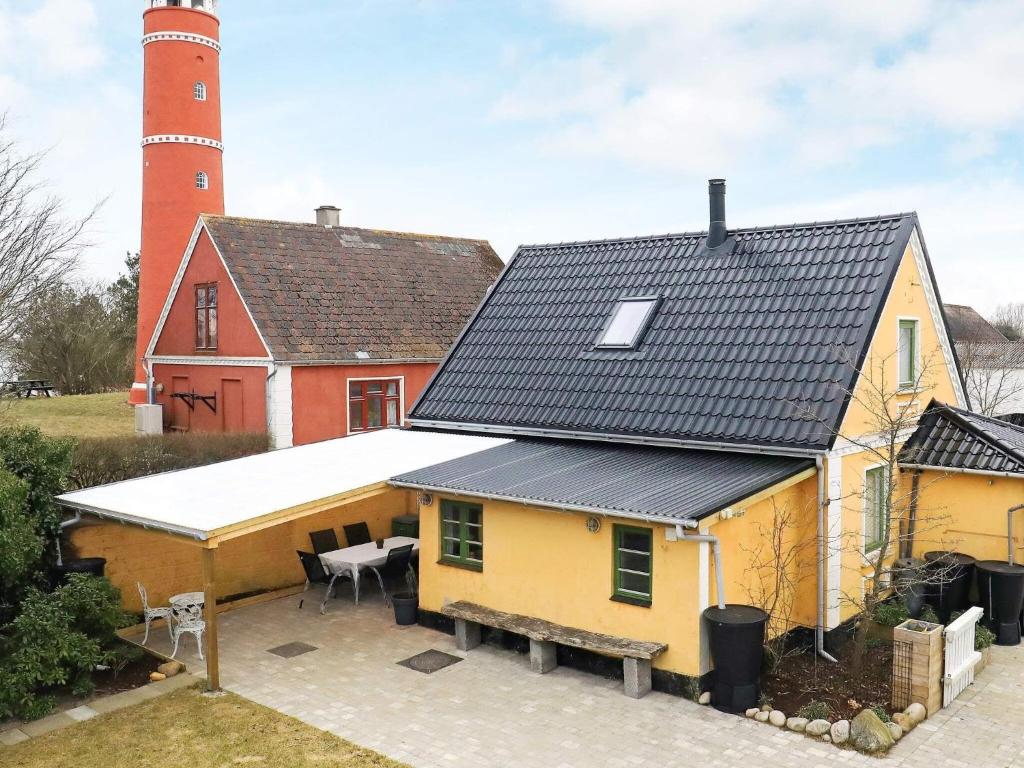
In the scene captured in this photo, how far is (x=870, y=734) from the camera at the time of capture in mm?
8977

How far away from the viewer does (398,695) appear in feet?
34.6

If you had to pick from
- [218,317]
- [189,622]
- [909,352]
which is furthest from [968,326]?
[189,622]

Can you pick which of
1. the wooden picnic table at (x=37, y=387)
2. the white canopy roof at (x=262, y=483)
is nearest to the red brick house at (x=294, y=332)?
the white canopy roof at (x=262, y=483)

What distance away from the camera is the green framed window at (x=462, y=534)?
12454 millimetres

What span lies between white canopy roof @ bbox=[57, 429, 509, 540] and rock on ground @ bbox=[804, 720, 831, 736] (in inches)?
245

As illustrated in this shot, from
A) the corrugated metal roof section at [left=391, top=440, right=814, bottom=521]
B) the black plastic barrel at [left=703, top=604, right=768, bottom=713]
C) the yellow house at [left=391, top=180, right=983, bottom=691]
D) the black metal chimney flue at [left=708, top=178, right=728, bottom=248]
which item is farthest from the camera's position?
the black metal chimney flue at [left=708, top=178, right=728, bottom=248]

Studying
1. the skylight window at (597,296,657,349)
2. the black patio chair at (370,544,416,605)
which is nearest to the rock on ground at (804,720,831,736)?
the skylight window at (597,296,657,349)

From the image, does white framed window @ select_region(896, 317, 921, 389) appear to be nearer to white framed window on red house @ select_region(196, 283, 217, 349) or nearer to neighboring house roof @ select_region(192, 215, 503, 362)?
neighboring house roof @ select_region(192, 215, 503, 362)

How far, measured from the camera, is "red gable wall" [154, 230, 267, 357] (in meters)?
21.6

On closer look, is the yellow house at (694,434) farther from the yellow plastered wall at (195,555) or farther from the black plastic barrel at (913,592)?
the yellow plastered wall at (195,555)

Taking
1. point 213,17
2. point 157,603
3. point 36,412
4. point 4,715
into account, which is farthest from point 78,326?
point 4,715

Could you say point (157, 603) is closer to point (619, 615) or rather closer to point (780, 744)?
point (619, 615)

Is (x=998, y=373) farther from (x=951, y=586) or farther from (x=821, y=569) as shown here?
(x=821, y=569)

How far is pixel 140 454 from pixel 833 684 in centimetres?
1194
